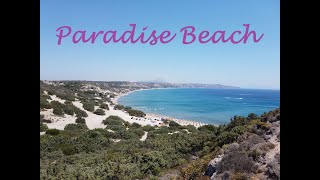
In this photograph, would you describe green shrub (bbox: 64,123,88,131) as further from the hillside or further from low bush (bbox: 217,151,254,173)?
low bush (bbox: 217,151,254,173)

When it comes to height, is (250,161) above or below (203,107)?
above

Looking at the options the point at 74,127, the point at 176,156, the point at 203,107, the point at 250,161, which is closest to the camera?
the point at 250,161

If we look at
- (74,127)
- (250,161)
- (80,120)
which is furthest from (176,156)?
(80,120)

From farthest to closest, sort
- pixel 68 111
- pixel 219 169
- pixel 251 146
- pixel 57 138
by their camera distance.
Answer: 1. pixel 68 111
2. pixel 57 138
3. pixel 251 146
4. pixel 219 169

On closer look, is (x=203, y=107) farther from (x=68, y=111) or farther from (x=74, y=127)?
(x=74, y=127)

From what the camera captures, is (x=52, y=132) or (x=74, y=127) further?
(x=74, y=127)

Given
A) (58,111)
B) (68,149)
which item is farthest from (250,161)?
(58,111)

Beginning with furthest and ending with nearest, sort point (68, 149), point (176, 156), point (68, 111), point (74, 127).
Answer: point (68, 111), point (74, 127), point (68, 149), point (176, 156)

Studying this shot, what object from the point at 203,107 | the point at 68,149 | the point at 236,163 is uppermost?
the point at 236,163

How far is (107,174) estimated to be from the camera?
8273mm

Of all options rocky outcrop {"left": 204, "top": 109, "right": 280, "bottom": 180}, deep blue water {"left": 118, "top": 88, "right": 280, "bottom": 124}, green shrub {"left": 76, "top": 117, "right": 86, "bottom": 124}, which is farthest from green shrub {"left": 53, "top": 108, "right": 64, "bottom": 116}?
rocky outcrop {"left": 204, "top": 109, "right": 280, "bottom": 180}
